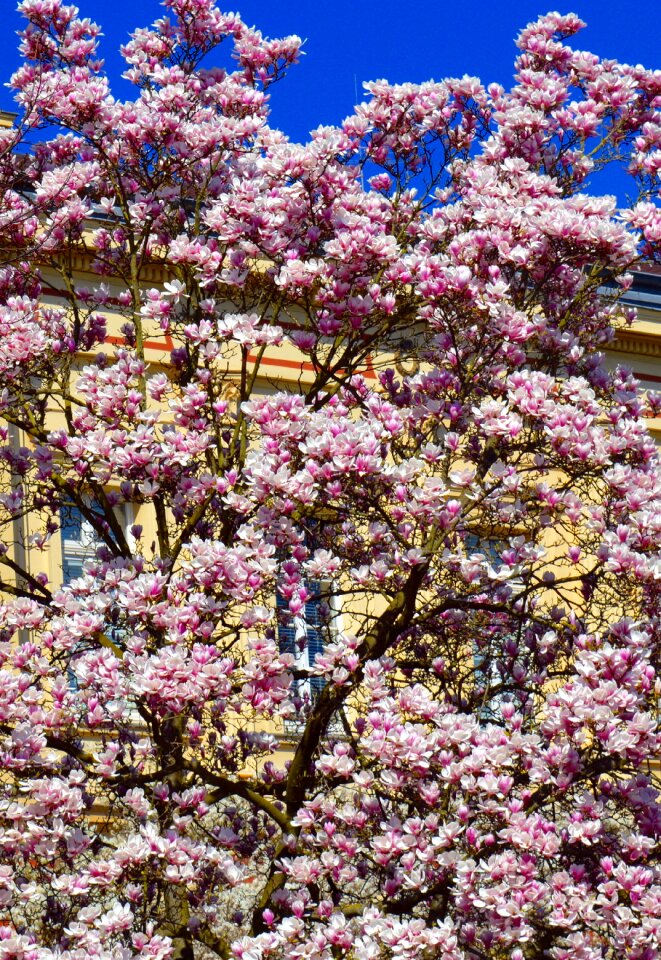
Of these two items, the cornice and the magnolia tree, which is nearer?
the magnolia tree

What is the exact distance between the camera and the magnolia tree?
7.78m

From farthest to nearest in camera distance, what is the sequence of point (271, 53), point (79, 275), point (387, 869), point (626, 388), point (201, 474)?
point (79, 275) < point (271, 53) < point (626, 388) < point (201, 474) < point (387, 869)

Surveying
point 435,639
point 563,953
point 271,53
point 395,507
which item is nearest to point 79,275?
point 271,53

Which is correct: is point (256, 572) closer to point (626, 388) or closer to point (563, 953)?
point (563, 953)

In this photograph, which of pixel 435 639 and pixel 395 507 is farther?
pixel 435 639

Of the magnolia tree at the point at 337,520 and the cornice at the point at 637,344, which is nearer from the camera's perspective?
the magnolia tree at the point at 337,520

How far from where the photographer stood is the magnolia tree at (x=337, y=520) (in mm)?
7777

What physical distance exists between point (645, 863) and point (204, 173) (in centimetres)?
554

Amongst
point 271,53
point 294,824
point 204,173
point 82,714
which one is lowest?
point 294,824

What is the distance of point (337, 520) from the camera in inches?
365

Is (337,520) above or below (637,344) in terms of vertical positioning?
below

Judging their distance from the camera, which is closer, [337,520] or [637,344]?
[337,520]

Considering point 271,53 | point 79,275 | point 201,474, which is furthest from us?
point 79,275

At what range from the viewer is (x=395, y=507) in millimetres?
8633
